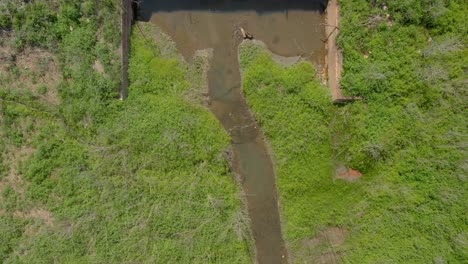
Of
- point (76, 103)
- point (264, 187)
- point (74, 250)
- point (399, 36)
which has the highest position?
point (399, 36)

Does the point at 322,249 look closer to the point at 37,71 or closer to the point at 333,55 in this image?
the point at 333,55

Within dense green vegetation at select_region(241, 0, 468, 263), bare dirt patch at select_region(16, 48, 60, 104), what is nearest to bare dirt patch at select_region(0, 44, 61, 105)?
bare dirt patch at select_region(16, 48, 60, 104)

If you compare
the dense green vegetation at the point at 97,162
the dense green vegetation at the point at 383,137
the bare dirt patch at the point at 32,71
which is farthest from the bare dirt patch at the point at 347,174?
the bare dirt patch at the point at 32,71

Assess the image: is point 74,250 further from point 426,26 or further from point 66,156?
point 426,26

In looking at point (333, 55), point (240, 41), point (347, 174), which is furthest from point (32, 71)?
point (347, 174)

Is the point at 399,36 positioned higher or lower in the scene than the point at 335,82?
higher

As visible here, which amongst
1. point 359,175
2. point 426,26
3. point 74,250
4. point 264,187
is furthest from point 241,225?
point 426,26
